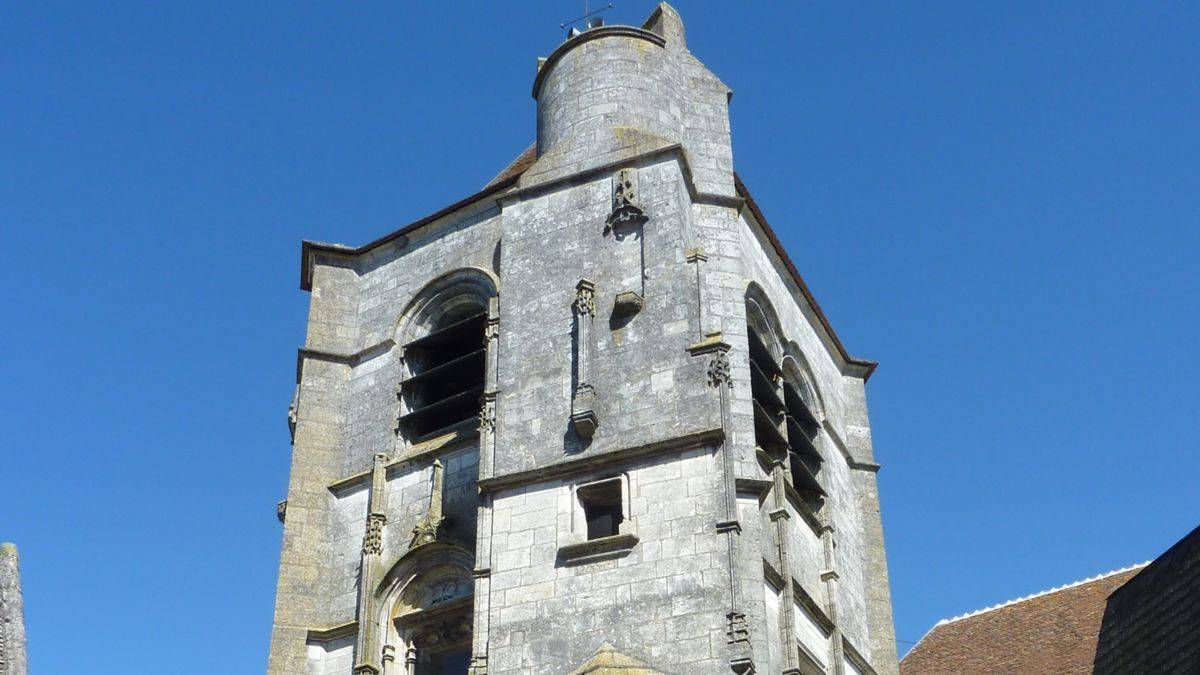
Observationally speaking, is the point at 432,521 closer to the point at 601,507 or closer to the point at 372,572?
the point at 372,572

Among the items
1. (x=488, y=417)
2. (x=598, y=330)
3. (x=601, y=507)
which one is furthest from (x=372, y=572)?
(x=598, y=330)

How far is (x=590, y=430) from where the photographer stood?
61.9 feet

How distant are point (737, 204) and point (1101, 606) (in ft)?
29.0

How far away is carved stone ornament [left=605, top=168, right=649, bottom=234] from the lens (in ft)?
66.8

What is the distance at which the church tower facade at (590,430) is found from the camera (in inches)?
707

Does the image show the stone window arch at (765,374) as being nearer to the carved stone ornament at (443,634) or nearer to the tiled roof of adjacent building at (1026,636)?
the carved stone ornament at (443,634)

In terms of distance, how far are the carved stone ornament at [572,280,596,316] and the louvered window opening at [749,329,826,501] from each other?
193 centimetres

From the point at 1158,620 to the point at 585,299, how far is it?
26.3 feet

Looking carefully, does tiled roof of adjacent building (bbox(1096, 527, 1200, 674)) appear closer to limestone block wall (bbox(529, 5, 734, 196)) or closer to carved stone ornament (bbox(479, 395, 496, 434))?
limestone block wall (bbox(529, 5, 734, 196))

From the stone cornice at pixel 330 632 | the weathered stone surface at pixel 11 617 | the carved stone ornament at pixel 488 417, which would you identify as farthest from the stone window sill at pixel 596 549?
the weathered stone surface at pixel 11 617

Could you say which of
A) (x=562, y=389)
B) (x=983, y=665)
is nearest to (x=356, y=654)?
(x=562, y=389)

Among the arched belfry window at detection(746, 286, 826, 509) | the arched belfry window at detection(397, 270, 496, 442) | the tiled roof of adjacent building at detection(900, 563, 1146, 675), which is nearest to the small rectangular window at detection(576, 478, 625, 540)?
the arched belfry window at detection(746, 286, 826, 509)

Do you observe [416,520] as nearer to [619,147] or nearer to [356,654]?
[356,654]

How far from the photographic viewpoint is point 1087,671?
24.4 metres
